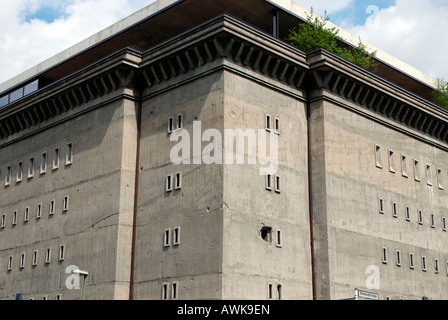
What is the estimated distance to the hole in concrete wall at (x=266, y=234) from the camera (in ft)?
121

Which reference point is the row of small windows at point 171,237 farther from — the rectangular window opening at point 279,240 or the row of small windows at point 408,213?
the row of small windows at point 408,213

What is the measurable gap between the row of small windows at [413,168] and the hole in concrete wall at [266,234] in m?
11.2

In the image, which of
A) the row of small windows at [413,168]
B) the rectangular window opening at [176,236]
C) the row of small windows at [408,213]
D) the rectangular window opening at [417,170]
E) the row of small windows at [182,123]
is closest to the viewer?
the rectangular window opening at [176,236]

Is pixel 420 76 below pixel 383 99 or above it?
above

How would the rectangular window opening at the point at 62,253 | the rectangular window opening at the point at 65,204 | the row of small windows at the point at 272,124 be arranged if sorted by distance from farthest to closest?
the rectangular window opening at the point at 65,204
the rectangular window opening at the point at 62,253
the row of small windows at the point at 272,124

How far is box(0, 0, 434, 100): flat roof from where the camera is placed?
4353 cm

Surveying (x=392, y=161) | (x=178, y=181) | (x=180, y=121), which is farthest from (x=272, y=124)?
(x=392, y=161)

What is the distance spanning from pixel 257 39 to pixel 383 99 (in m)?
12.1

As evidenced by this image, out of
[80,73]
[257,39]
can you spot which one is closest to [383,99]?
[257,39]

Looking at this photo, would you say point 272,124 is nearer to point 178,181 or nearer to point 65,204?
point 178,181

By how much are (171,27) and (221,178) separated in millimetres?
15150

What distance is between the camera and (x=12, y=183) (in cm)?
5022

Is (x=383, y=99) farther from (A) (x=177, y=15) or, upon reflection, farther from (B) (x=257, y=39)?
(A) (x=177, y=15)

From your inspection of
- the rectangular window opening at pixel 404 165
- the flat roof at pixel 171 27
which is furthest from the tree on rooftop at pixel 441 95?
the rectangular window opening at pixel 404 165
